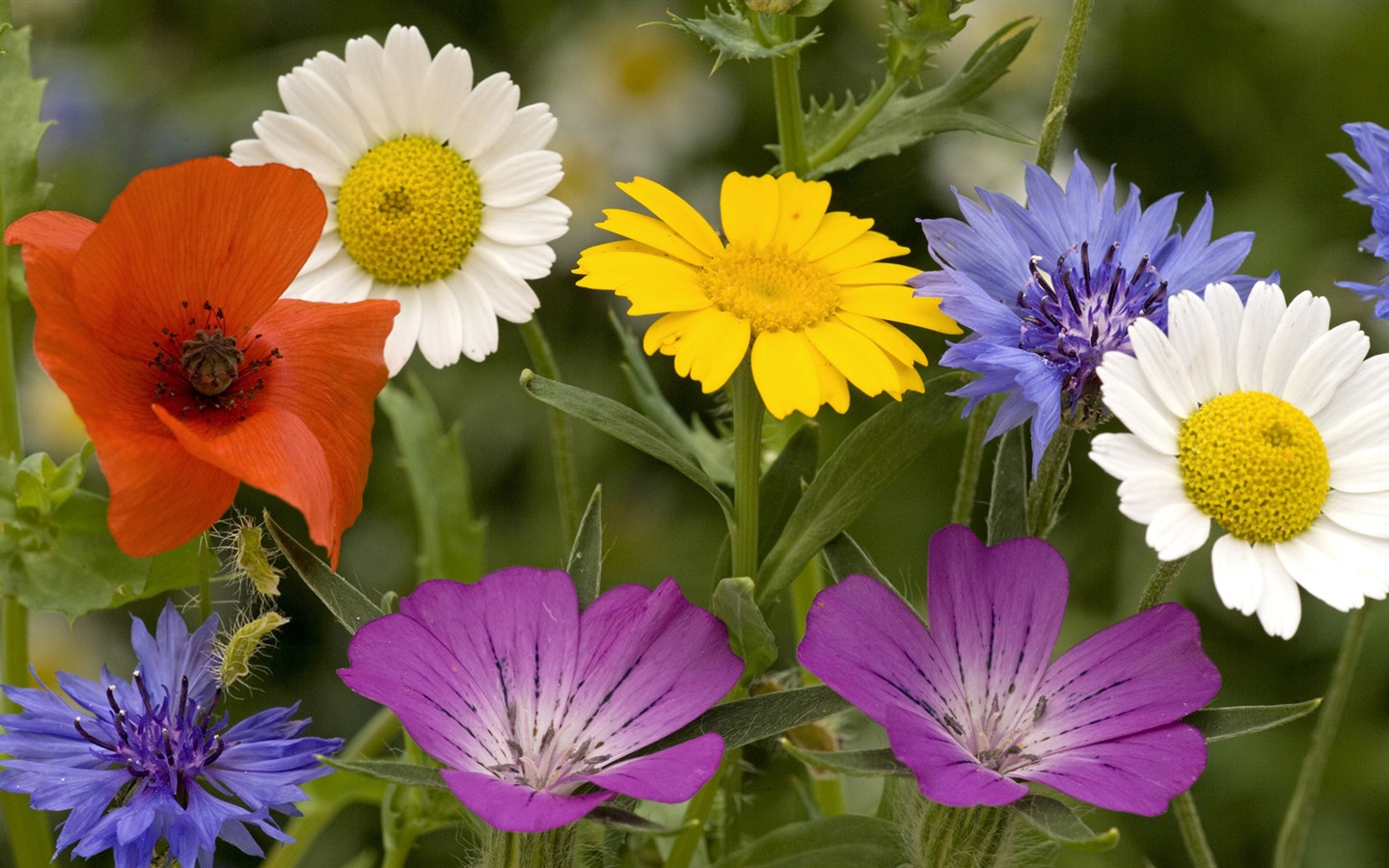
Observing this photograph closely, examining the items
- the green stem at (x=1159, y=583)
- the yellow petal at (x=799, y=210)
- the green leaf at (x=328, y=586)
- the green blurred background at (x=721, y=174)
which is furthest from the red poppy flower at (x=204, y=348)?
the green blurred background at (x=721, y=174)

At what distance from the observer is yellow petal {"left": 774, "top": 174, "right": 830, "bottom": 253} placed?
A: 458 millimetres

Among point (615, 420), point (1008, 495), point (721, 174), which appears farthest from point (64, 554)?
point (721, 174)

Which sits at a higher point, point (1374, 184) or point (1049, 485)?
point (1374, 184)

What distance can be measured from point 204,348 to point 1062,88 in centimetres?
27

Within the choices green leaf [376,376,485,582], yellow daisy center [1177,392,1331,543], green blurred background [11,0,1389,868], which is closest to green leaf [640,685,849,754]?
yellow daisy center [1177,392,1331,543]

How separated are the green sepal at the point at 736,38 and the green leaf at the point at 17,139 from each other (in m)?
0.23

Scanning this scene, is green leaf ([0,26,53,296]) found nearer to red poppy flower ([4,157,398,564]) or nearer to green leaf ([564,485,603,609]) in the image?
red poppy flower ([4,157,398,564])

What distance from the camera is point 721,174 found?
1177 millimetres

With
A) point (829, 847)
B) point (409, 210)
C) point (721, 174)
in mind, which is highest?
point (721, 174)

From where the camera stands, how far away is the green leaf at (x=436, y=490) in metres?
0.62

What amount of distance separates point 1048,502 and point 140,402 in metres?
0.26

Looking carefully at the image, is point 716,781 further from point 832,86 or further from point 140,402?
point 832,86

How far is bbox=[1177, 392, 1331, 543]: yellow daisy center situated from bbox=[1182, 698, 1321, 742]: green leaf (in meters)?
0.04

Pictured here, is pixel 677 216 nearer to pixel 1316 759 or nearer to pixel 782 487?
pixel 782 487
